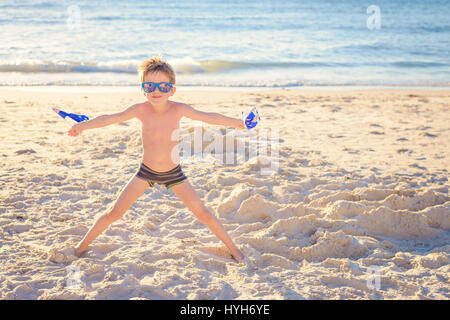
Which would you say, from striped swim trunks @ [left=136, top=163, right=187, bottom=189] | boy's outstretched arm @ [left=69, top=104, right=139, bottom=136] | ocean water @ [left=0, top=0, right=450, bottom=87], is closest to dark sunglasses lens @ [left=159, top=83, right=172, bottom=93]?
boy's outstretched arm @ [left=69, top=104, right=139, bottom=136]

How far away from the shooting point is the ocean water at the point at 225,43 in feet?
40.7

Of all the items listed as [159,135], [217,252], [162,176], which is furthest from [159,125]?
[217,252]

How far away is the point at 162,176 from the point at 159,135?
0.93 feet

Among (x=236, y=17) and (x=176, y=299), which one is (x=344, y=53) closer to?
(x=236, y=17)

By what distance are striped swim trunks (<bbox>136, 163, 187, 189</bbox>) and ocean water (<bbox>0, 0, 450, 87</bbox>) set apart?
8.38 metres

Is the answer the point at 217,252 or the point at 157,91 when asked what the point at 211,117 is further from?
the point at 217,252

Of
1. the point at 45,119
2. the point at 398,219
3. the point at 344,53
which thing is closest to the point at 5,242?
the point at 398,219

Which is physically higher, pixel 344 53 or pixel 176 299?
pixel 344 53

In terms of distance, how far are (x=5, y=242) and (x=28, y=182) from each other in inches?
47.9

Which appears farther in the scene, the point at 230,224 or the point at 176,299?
the point at 230,224

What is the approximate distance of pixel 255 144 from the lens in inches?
230

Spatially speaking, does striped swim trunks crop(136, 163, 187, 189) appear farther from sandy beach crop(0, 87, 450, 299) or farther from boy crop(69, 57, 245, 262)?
sandy beach crop(0, 87, 450, 299)

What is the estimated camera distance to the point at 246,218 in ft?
13.1

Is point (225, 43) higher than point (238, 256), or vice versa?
point (225, 43)
